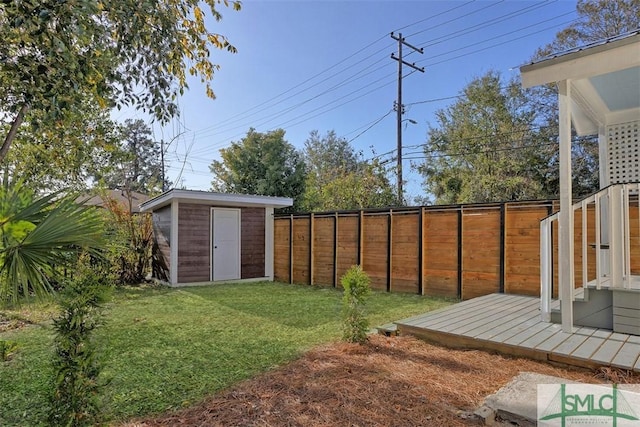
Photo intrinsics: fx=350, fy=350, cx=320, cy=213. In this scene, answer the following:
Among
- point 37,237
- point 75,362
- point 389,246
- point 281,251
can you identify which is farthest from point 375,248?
point 75,362

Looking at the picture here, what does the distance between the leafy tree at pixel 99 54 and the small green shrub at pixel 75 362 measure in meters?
1.76

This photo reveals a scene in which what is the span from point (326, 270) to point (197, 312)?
349cm

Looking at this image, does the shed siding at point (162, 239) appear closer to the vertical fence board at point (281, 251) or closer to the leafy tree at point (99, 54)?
the vertical fence board at point (281, 251)

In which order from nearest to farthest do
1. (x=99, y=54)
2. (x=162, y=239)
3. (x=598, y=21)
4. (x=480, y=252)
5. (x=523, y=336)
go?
(x=99, y=54) → (x=523, y=336) → (x=480, y=252) → (x=162, y=239) → (x=598, y=21)

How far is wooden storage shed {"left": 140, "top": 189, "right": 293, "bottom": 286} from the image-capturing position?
841 centimetres

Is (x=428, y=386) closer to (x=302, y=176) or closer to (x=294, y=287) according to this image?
(x=294, y=287)

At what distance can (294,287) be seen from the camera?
26.7ft

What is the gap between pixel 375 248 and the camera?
7.41 metres

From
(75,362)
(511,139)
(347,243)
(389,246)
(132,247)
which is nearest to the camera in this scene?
(75,362)

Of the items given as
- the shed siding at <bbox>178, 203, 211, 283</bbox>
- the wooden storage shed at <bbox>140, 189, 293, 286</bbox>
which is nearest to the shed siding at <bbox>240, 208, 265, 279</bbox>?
the wooden storage shed at <bbox>140, 189, 293, 286</bbox>

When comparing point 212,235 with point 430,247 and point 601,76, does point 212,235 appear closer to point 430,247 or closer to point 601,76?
point 430,247

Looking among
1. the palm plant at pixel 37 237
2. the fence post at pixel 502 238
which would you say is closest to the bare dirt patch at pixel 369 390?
the palm plant at pixel 37 237

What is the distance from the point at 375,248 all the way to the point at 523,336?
4249 mm

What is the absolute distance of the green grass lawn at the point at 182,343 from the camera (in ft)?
8.21
